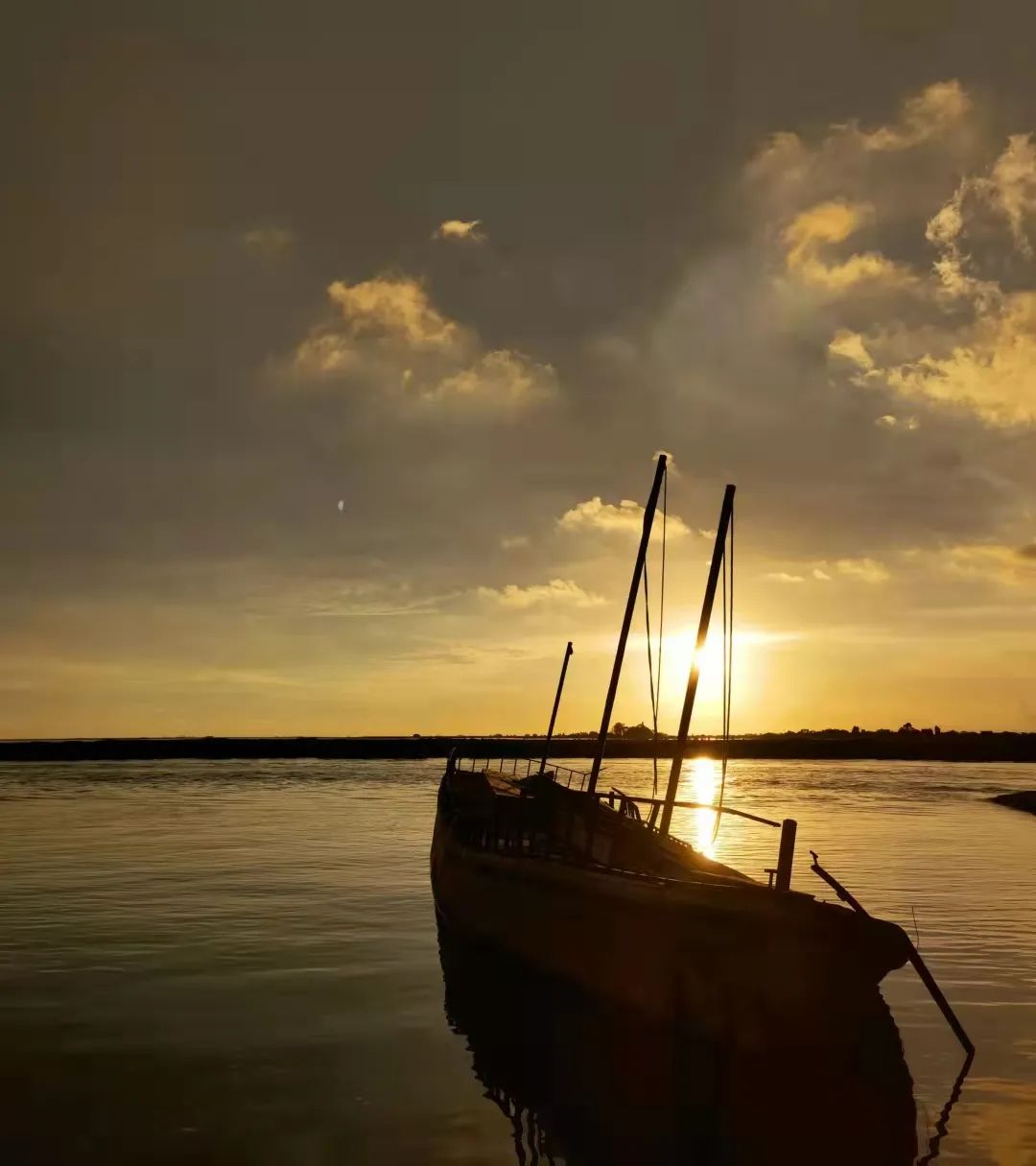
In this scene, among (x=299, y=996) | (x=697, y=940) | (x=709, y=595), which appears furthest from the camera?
(x=709, y=595)

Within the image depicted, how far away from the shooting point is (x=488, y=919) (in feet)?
71.4

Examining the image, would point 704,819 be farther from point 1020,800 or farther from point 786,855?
point 786,855

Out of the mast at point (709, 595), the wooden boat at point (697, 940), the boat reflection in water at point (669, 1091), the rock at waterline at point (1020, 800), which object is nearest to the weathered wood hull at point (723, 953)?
the wooden boat at point (697, 940)

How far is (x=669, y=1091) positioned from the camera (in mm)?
14078

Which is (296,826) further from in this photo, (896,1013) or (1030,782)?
(1030,782)

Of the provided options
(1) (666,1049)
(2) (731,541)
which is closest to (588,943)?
(1) (666,1049)

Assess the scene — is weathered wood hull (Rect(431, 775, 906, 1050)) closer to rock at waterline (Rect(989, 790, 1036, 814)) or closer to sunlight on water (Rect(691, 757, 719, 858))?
sunlight on water (Rect(691, 757, 719, 858))

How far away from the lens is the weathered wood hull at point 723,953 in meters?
14.9

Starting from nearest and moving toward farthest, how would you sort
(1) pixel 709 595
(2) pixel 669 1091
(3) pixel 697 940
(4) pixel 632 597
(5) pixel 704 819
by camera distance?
(2) pixel 669 1091 → (3) pixel 697 940 → (1) pixel 709 595 → (4) pixel 632 597 → (5) pixel 704 819

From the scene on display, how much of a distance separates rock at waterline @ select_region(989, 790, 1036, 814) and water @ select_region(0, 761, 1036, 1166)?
22.2 metres

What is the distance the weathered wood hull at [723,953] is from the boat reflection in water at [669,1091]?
0.38 metres

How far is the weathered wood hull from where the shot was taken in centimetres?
1486

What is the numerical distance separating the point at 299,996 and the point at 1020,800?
224ft

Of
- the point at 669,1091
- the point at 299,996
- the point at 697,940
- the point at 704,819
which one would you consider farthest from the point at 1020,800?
the point at 669,1091
